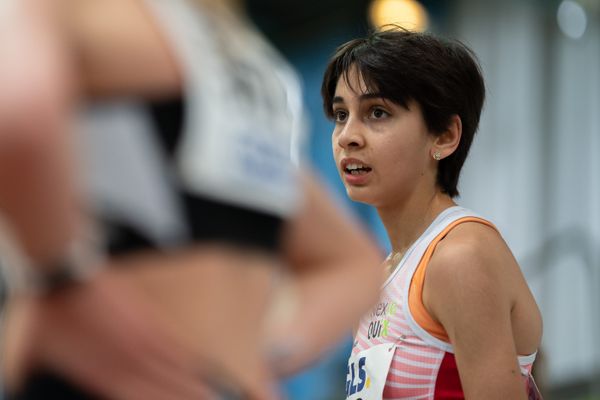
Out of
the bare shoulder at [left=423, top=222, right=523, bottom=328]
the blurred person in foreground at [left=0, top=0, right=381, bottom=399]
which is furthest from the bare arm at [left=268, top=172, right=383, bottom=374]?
the bare shoulder at [left=423, top=222, right=523, bottom=328]

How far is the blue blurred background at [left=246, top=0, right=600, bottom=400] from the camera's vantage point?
570 cm

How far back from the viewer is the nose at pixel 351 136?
1863mm

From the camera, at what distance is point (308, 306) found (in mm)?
1001

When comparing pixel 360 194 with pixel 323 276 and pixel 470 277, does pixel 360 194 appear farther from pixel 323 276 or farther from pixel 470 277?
pixel 323 276

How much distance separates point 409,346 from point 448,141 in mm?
470

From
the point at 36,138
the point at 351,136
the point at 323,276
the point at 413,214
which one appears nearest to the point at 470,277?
the point at 413,214

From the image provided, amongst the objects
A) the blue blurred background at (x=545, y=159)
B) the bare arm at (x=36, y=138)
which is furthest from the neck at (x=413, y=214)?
the blue blurred background at (x=545, y=159)

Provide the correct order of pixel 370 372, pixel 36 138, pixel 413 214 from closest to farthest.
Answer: pixel 36 138 < pixel 370 372 < pixel 413 214

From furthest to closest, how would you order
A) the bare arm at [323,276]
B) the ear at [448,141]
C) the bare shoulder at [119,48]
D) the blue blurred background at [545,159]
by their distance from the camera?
the blue blurred background at [545,159] < the ear at [448,141] < the bare arm at [323,276] < the bare shoulder at [119,48]

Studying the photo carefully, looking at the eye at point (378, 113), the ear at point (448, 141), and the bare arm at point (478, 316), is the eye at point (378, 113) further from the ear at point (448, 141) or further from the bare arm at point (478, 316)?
the bare arm at point (478, 316)

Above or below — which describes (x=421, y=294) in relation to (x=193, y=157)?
below

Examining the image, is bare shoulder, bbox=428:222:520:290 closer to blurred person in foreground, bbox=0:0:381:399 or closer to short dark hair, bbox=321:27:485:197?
short dark hair, bbox=321:27:485:197

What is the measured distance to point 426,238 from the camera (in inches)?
73.0

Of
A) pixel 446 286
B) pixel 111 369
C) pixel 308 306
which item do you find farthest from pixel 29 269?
pixel 446 286
